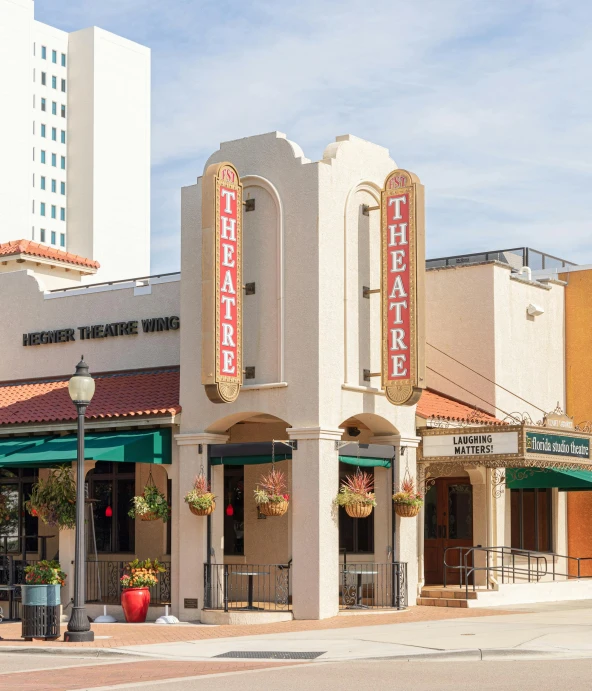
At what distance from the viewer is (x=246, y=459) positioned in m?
24.0

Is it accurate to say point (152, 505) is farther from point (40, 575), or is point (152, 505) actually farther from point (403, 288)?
point (403, 288)

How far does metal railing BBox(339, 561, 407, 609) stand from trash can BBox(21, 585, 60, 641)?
19.4 feet

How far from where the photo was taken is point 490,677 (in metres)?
14.7

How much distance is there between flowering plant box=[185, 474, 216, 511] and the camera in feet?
77.3

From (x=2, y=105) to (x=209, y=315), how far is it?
84.7m

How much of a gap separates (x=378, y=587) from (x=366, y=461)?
2542mm

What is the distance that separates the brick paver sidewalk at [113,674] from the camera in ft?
49.2

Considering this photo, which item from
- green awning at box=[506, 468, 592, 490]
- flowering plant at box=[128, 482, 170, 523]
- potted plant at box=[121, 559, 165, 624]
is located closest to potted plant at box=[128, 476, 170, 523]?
flowering plant at box=[128, 482, 170, 523]

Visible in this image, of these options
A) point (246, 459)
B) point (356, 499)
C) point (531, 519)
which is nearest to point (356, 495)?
point (356, 499)

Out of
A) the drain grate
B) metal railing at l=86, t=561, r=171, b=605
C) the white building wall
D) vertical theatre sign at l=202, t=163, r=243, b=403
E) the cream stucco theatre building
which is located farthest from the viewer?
the white building wall

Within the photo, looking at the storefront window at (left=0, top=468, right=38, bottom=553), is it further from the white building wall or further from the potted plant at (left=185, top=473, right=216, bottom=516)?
the white building wall

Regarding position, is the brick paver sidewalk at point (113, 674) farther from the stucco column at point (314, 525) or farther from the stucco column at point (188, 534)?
the stucco column at point (188, 534)

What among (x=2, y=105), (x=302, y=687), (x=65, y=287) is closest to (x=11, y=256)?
(x=65, y=287)

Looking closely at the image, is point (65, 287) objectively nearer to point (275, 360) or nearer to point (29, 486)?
point (29, 486)
